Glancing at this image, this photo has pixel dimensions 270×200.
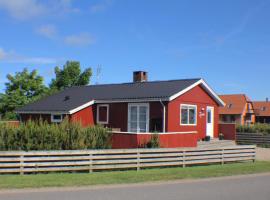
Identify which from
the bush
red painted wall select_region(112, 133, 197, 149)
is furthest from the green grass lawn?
red painted wall select_region(112, 133, 197, 149)

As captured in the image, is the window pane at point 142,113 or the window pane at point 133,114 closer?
the window pane at point 142,113

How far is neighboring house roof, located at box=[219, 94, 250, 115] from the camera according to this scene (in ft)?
235

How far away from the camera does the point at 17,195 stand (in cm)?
1179

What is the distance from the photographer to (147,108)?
28.5 meters

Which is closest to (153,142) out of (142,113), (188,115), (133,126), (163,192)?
(142,113)

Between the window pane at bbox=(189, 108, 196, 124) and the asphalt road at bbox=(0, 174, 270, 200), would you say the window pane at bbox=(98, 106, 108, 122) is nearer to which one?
the window pane at bbox=(189, 108, 196, 124)

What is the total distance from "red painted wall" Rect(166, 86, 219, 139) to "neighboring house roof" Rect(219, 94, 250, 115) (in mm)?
40276

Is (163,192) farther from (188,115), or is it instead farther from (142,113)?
(188,115)

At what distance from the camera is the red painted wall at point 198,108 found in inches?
1089

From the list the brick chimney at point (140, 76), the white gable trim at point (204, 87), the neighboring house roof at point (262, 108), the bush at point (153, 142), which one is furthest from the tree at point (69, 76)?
the neighboring house roof at point (262, 108)

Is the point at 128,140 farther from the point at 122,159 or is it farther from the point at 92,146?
the point at 122,159

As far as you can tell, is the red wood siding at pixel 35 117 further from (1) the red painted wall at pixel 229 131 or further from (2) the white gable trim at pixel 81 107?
(1) the red painted wall at pixel 229 131

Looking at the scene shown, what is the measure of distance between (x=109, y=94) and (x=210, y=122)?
24.0 feet

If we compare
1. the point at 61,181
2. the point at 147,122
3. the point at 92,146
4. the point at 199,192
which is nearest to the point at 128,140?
the point at 92,146
